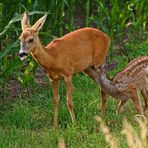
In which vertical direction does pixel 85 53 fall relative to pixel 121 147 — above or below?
above

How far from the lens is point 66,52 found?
324 inches

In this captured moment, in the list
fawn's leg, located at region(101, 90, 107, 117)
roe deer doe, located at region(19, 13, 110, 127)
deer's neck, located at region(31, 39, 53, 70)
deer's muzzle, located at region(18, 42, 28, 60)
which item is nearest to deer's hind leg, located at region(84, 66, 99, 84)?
roe deer doe, located at region(19, 13, 110, 127)

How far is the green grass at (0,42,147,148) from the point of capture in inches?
289

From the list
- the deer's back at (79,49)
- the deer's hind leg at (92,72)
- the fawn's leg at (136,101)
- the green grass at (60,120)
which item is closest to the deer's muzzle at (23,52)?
the deer's back at (79,49)

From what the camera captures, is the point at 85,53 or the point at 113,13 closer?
the point at 85,53

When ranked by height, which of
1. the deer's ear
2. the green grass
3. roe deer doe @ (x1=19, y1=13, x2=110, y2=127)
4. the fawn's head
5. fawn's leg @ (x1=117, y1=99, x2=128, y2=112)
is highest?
the deer's ear

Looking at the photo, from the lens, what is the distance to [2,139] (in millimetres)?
7387

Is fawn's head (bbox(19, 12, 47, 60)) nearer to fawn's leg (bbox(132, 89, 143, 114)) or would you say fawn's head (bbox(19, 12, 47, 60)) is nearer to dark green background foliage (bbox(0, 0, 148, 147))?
dark green background foliage (bbox(0, 0, 148, 147))

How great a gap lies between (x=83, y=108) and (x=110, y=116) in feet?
1.22

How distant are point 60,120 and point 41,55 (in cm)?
91

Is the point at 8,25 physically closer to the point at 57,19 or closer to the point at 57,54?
the point at 57,54

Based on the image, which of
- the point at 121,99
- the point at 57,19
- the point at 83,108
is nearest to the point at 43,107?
the point at 83,108

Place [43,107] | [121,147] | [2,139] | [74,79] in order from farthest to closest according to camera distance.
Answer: [74,79]
[43,107]
[2,139]
[121,147]

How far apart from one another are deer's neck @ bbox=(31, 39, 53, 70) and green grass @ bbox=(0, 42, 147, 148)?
2.34ft
